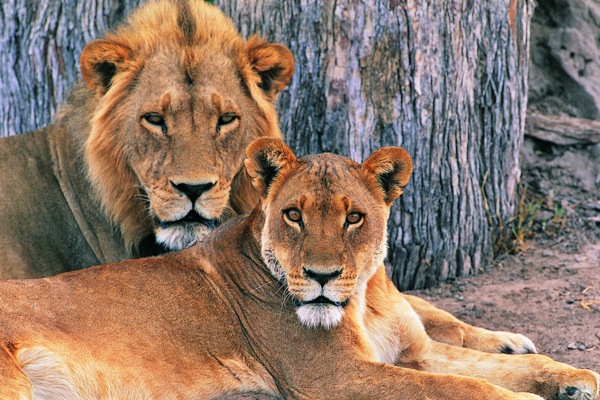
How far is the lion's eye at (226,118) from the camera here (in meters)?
4.07

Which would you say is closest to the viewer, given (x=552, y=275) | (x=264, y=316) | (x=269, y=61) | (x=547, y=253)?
(x=264, y=316)

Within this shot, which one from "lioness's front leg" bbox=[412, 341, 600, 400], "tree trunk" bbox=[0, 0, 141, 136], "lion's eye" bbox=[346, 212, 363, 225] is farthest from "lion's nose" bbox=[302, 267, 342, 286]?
"tree trunk" bbox=[0, 0, 141, 136]

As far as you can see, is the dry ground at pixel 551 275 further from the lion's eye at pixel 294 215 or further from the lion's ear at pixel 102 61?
the lion's ear at pixel 102 61

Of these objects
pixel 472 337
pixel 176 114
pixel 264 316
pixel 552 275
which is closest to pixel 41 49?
pixel 176 114

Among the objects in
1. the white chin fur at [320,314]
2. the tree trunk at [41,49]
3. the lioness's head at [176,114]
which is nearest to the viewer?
the white chin fur at [320,314]

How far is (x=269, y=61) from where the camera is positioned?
167 inches

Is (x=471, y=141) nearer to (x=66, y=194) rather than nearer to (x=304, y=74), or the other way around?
(x=304, y=74)

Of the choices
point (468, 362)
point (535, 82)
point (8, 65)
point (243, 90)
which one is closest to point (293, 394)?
point (468, 362)

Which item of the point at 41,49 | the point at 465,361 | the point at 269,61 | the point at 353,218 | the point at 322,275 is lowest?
the point at 465,361

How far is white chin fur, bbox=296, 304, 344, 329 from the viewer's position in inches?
129

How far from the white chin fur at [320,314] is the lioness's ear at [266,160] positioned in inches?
21.8

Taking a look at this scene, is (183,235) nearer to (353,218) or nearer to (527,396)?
(353,218)

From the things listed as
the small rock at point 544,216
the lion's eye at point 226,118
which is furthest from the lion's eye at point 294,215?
the small rock at point 544,216

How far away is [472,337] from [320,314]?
1208mm
